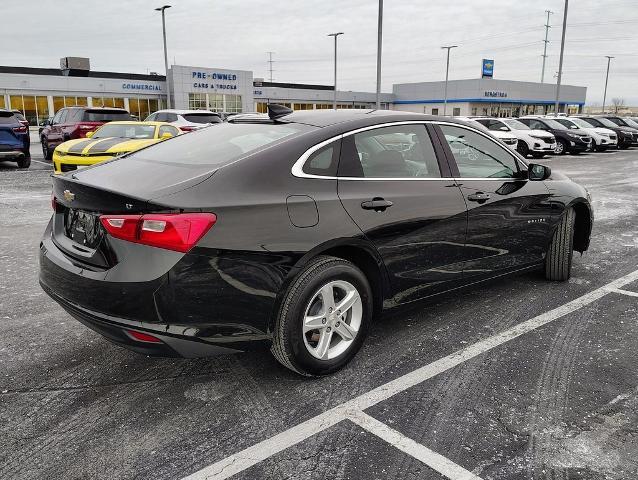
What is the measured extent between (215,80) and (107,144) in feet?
134

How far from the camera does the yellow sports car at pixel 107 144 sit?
10867mm

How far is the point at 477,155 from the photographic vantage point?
429 cm

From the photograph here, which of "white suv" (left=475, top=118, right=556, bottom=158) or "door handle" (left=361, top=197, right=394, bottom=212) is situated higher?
"door handle" (left=361, top=197, right=394, bottom=212)

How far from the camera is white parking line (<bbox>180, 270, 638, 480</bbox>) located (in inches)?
97.1

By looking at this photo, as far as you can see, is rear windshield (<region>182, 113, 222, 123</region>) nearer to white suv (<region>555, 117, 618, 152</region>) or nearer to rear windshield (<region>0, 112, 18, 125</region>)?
rear windshield (<region>0, 112, 18, 125</region>)

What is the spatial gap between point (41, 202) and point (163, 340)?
8.15m

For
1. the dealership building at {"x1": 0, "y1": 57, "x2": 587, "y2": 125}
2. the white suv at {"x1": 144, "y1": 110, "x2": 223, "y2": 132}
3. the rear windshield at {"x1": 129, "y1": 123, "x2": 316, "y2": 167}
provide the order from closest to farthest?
the rear windshield at {"x1": 129, "y1": 123, "x2": 316, "y2": 167}
the white suv at {"x1": 144, "y1": 110, "x2": 223, "y2": 132}
the dealership building at {"x1": 0, "y1": 57, "x2": 587, "y2": 125}

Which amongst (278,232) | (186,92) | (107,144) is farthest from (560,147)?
(186,92)

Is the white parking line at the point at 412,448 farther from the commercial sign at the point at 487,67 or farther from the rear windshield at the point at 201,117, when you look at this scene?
the commercial sign at the point at 487,67

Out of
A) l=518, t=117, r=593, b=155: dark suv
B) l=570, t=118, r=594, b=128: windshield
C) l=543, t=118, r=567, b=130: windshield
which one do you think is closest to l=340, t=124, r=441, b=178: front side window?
l=518, t=117, r=593, b=155: dark suv

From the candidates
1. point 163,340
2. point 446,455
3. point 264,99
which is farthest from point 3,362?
point 264,99

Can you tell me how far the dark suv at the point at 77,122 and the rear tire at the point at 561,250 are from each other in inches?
593

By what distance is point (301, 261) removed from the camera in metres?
2.98

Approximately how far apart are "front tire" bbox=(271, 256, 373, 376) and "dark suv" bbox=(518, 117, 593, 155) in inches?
880
